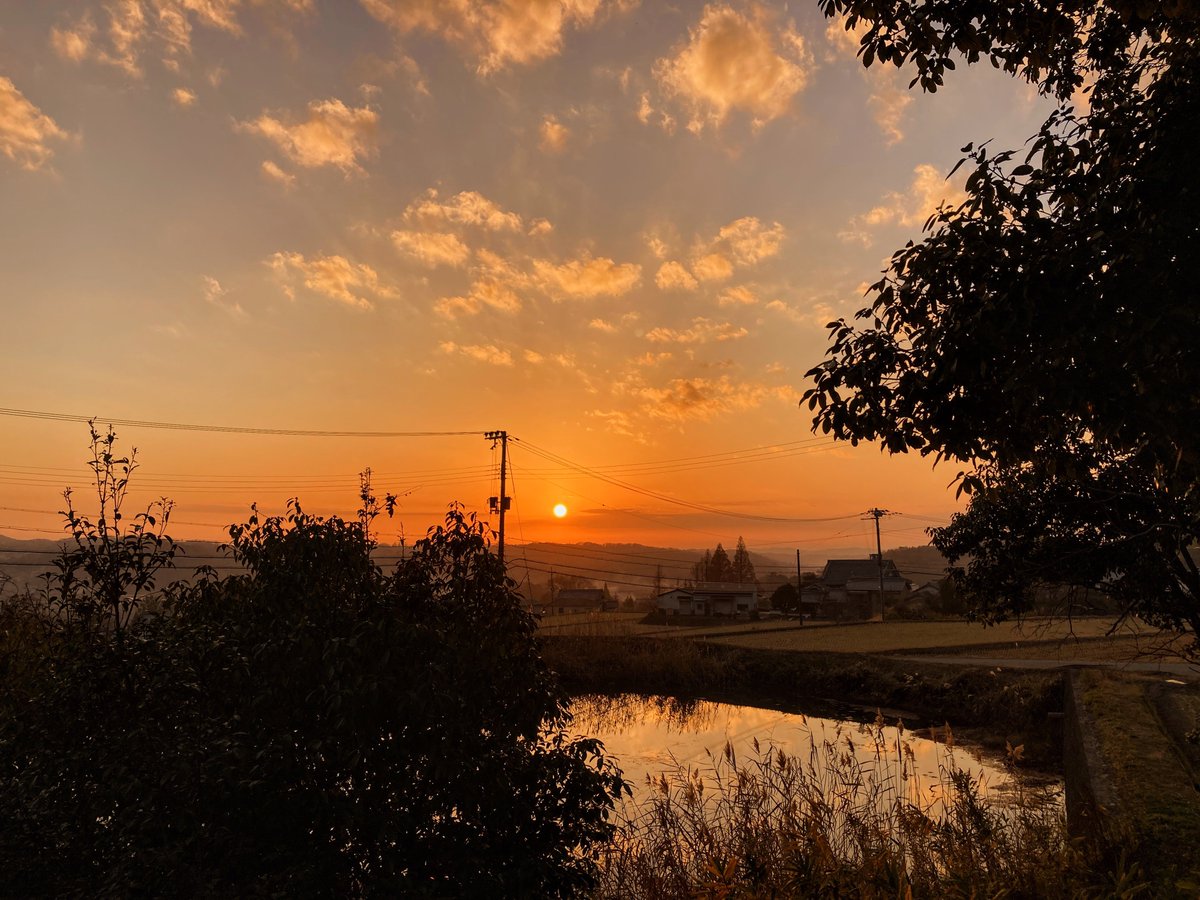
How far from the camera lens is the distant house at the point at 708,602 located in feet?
327

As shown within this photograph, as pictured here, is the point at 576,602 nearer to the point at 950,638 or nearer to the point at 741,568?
the point at 741,568

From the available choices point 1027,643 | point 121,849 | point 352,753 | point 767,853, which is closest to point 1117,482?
point 767,853

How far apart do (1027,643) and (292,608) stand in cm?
4119

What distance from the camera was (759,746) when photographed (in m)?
17.9

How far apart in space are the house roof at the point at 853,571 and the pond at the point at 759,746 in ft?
258

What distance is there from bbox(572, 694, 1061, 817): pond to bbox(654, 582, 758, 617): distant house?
6657cm

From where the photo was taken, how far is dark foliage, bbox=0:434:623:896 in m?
6.09

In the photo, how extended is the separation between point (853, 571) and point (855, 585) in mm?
4711

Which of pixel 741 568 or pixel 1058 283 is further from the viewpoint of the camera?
pixel 741 568

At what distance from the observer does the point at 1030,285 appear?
6180 mm

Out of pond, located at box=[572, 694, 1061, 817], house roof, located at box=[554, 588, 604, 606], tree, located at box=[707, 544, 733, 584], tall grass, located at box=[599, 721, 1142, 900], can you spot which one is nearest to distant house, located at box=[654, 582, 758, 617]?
house roof, located at box=[554, 588, 604, 606]

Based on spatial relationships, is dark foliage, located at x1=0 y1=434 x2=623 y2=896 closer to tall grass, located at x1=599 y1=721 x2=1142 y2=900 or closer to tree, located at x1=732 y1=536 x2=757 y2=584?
tall grass, located at x1=599 y1=721 x2=1142 y2=900

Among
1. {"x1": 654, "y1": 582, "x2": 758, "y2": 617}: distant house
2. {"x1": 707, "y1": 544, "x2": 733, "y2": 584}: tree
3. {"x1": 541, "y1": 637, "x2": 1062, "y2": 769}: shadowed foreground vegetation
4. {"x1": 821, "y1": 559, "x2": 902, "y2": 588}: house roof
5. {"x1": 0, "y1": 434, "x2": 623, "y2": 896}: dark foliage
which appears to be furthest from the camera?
{"x1": 707, "y1": 544, "x2": 733, "y2": 584}: tree

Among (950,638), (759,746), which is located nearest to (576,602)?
(950,638)
